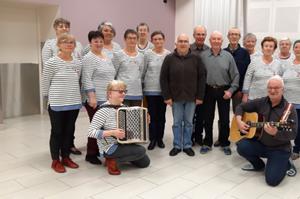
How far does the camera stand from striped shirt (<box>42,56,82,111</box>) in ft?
9.82

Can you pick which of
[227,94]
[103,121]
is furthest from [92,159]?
[227,94]

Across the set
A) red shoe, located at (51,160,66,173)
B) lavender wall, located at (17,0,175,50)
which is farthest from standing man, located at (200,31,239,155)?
lavender wall, located at (17,0,175,50)

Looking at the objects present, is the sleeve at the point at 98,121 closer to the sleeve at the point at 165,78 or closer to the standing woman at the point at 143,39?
the sleeve at the point at 165,78

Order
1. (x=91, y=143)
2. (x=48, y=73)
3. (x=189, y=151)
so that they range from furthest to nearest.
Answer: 1. (x=189, y=151)
2. (x=91, y=143)
3. (x=48, y=73)

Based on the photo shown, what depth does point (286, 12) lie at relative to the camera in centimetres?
593

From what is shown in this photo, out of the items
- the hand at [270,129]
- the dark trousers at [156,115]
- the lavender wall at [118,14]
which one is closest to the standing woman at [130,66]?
the dark trousers at [156,115]

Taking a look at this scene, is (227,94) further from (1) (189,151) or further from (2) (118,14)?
(2) (118,14)

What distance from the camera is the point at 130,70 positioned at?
11.9 ft

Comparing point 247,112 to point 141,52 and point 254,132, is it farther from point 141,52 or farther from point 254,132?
point 141,52

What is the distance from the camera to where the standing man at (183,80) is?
359 centimetres

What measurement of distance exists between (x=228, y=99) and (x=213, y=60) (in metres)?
0.47

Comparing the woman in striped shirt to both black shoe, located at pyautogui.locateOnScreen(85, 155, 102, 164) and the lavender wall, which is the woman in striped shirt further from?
the lavender wall

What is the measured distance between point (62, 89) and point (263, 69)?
2086 millimetres

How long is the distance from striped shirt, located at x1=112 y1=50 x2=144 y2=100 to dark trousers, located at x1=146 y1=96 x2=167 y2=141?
263mm
